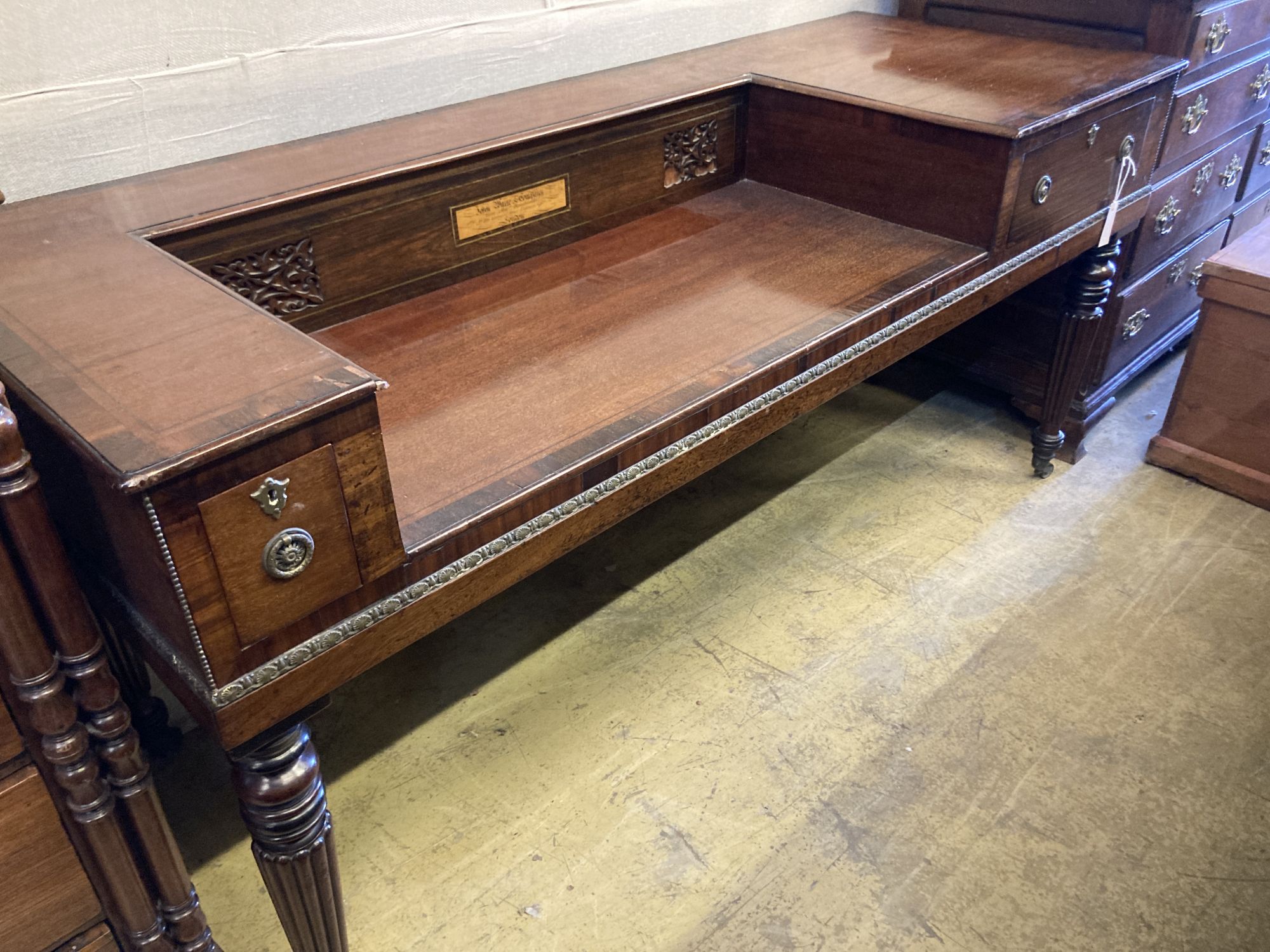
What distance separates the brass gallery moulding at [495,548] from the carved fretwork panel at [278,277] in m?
0.45

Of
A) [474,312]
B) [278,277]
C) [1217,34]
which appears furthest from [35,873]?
[1217,34]

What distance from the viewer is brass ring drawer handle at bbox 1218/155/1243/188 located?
242 cm

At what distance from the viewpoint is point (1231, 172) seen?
245cm

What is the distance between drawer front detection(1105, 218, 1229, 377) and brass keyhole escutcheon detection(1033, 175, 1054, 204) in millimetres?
724

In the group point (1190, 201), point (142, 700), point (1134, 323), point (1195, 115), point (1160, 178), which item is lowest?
point (142, 700)

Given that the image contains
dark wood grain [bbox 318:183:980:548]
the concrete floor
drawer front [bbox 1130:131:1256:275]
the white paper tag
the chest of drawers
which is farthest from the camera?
drawer front [bbox 1130:131:1256:275]

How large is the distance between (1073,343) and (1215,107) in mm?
624

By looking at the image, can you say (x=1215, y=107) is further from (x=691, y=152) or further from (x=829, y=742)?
(x=829, y=742)

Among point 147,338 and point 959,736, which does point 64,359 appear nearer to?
point 147,338

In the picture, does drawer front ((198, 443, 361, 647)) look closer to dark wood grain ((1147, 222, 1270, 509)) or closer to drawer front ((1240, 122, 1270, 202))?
dark wood grain ((1147, 222, 1270, 509))

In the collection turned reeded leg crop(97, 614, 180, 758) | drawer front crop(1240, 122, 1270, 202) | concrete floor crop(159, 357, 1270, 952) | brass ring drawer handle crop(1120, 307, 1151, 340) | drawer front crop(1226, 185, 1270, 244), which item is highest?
drawer front crop(1240, 122, 1270, 202)

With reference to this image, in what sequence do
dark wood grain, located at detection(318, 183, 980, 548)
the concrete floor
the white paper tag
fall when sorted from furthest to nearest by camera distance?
1. the white paper tag
2. the concrete floor
3. dark wood grain, located at detection(318, 183, 980, 548)

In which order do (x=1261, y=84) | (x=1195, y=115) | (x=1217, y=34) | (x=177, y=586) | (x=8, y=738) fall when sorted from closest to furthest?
(x=177, y=586), (x=8, y=738), (x=1217, y=34), (x=1195, y=115), (x=1261, y=84)

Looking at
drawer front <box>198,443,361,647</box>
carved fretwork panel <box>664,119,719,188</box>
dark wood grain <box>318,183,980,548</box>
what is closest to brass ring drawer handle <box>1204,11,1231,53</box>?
dark wood grain <box>318,183,980,548</box>
